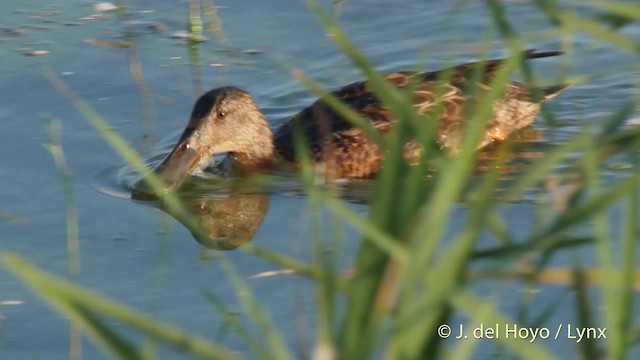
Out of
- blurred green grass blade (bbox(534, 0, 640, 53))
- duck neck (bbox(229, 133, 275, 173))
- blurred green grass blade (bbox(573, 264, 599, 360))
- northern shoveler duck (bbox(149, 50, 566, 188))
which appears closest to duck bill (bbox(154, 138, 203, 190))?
northern shoveler duck (bbox(149, 50, 566, 188))

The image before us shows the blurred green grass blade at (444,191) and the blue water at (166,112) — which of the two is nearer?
the blurred green grass blade at (444,191)

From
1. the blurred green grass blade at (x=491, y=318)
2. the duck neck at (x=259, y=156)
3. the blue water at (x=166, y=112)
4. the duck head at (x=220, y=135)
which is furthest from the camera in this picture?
the duck neck at (x=259, y=156)

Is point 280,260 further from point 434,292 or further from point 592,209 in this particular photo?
point 592,209

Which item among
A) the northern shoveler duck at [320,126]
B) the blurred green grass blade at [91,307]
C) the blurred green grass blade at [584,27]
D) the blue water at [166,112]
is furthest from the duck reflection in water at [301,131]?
the blurred green grass blade at [91,307]

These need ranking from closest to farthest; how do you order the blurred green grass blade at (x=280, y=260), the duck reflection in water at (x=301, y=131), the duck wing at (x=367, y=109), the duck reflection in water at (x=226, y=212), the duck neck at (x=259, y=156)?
the blurred green grass blade at (x=280, y=260) → the duck reflection in water at (x=226, y=212) → the duck reflection in water at (x=301, y=131) → the duck wing at (x=367, y=109) → the duck neck at (x=259, y=156)

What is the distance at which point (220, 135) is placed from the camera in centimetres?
774

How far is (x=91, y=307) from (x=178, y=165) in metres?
4.48

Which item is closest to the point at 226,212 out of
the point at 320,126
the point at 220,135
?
the point at 320,126

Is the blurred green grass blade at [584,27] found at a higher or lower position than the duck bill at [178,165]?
higher

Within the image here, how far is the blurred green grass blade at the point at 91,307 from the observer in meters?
2.67

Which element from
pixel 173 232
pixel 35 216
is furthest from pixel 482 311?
pixel 35 216

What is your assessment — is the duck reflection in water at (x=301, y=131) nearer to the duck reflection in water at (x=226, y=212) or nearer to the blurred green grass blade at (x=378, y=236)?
the duck reflection in water at (x=226, y=212)

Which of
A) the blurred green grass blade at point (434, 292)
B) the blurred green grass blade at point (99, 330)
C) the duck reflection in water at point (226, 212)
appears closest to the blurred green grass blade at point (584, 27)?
the blurred green grass blade at point (434, 292)

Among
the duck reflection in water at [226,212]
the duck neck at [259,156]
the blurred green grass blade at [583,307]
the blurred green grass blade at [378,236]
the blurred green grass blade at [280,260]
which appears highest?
the blurred green grass blade at [378,236]
